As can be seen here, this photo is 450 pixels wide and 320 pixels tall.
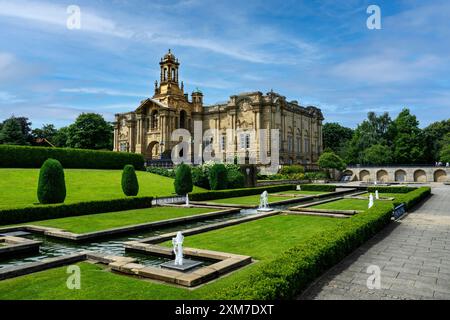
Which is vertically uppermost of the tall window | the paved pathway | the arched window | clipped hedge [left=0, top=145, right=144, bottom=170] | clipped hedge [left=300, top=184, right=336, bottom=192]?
the arched window

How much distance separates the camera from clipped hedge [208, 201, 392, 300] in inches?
209

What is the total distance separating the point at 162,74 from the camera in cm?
6200

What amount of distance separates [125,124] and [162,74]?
39.1 feet

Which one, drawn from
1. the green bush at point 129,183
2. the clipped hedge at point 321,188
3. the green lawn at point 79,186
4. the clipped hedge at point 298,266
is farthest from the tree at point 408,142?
the clipped hedge at point 298,266

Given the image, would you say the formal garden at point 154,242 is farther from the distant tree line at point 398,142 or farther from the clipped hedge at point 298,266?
the distant tree line at point 398,142

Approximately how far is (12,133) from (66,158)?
3112 cm

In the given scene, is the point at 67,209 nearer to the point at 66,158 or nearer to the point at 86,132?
the point at 66,158

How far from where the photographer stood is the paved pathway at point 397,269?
6.66m

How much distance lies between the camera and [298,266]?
21.6 feet

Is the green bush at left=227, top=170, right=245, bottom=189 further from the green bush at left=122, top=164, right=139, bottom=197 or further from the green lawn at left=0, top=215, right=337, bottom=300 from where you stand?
the green lawn at left=0, top=215, right=337, bottom=300

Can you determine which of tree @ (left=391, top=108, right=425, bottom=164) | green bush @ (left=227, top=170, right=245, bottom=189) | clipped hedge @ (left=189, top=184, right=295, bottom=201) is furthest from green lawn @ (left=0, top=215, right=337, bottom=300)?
tree @ (left=391, top=108, right=425, bottom=164)

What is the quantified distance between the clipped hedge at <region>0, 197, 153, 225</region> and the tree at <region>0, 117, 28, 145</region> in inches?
1894

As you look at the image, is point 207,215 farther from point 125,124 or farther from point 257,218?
point 125,124
